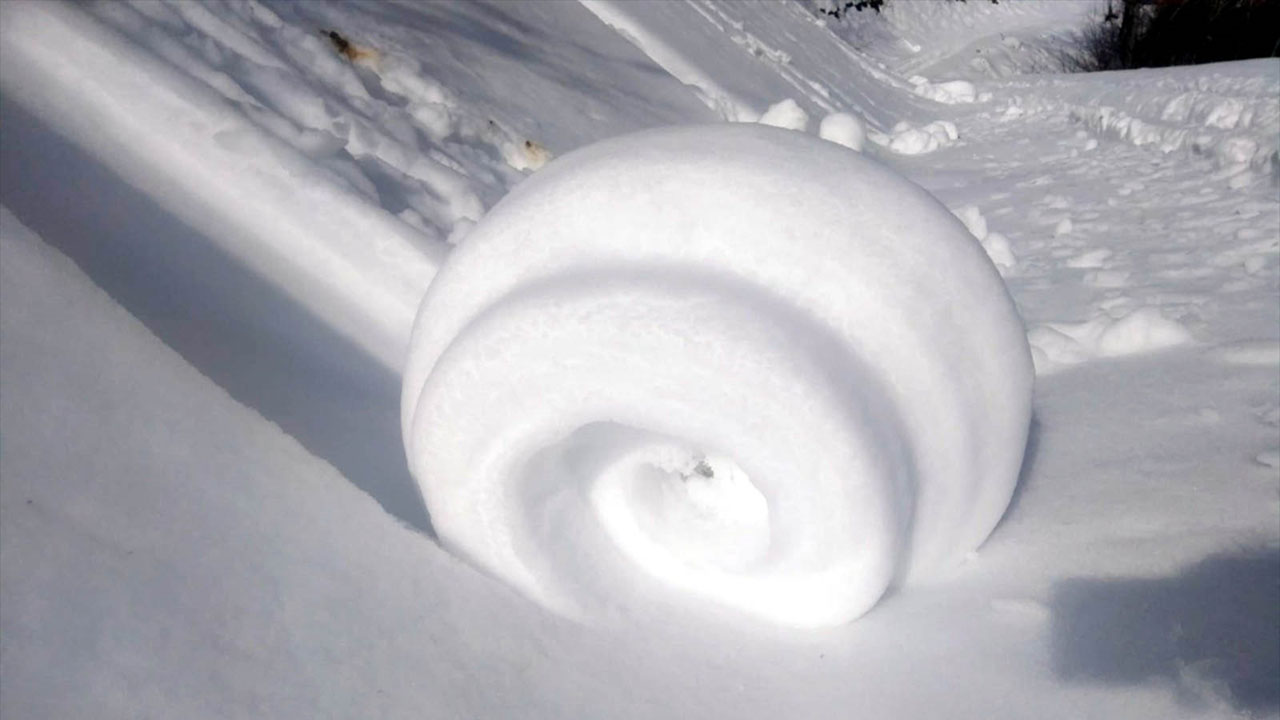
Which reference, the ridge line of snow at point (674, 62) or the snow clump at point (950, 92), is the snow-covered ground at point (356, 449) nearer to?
the ridge line of snow at point (674, 62)

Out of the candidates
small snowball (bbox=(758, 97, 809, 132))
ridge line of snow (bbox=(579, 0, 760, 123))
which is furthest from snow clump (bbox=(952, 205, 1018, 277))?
ridge line of snow (bbox=(579, 0, 760, 123))

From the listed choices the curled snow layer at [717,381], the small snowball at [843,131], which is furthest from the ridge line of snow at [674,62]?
the curled snow layer at [717,381]

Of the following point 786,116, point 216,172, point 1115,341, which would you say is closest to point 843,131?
point 786,116

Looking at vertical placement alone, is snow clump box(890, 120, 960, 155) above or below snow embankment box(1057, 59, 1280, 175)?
below

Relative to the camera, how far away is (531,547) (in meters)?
1.43

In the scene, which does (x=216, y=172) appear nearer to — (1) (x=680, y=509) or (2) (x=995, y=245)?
(1) (x=680, y=509)

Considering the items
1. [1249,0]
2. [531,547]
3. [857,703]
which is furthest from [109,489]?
[1249,0]

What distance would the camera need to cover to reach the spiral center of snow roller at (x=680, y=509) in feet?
4.92

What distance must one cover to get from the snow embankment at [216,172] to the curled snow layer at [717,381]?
50 cm

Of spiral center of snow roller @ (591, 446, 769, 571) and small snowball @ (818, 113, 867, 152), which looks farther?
small snowball @ (818, 113, 867, 152)

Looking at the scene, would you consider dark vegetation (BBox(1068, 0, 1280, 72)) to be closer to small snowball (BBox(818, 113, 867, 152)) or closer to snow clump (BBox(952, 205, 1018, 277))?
small snowball (BBox(818, 113, 867, 152))

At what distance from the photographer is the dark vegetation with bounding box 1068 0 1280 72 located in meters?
7.77

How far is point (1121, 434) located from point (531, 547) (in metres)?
1.28

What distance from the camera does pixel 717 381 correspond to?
4.20 ft
